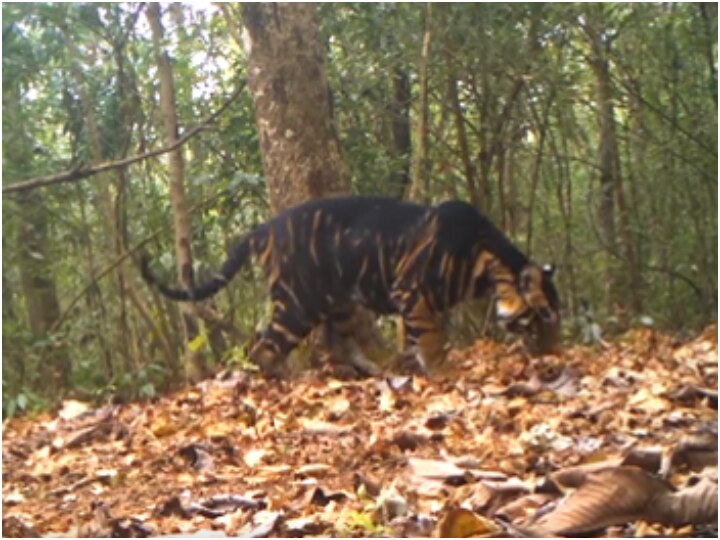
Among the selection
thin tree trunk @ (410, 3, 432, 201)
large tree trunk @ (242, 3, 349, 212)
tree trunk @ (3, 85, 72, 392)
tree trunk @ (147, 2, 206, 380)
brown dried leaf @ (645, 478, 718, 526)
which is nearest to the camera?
brown dried leaf @ (645, 478, 718, 526)

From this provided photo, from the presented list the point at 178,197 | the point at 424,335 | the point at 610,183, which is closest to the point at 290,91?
the point at 424,335

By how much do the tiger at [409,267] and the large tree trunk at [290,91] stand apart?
1.02 ft

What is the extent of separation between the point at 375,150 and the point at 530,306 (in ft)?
7.98

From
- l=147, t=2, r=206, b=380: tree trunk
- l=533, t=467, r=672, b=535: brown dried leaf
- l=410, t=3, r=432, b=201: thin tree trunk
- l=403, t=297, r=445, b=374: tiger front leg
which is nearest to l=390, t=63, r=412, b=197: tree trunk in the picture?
l=410, t=3, r=432, b=201: thin tree trunk

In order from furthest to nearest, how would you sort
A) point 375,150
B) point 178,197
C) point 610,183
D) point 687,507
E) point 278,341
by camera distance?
point 610,183 → point 375,150 → point 178,197 → point 278,341 → point 687,507

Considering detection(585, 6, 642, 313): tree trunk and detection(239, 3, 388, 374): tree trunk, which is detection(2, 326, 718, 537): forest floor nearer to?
detection(239, 3, 388, 374): tree trunk

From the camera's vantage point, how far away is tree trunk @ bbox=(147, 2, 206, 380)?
28.9ft

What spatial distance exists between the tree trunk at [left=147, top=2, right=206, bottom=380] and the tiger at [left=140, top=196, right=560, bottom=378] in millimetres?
1074

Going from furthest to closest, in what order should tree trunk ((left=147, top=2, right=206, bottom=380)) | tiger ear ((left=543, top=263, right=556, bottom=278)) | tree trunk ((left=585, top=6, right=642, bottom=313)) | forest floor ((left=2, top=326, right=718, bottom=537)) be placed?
1. tree trunk ((left=585, top=6, right=642, bottom=313))
2. tree trunk ((left=147, top=2, right=206, bottom=380))
3. tiger ear ((left=543, top=263, right=556, bottom=278))
4. forest floor ((left=2, top=326, right=718, bottom=537))

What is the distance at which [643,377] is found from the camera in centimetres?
568


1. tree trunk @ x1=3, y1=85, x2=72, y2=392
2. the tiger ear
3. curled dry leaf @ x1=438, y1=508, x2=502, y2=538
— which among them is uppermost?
tree trunk @ x1=3, y1=85, x2=72, y2=392

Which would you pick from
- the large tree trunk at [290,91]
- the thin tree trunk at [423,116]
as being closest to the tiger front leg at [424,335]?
the large tree trunk at [290,91]

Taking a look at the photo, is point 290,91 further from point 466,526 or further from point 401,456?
point 466,526

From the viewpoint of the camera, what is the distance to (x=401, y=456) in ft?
14.2
